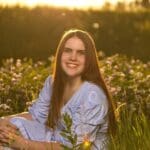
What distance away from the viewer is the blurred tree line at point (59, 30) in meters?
14.7

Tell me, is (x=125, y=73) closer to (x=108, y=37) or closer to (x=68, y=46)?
(x=68, y=46)

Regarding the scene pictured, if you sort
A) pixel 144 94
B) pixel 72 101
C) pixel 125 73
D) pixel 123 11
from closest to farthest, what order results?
pixel 72 101 < pixel 144 94 < pixel 125 73 < pixel 123 11

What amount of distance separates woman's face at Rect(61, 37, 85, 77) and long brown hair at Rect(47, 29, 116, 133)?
30mm

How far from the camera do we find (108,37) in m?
15.9

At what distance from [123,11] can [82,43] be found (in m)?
11.1

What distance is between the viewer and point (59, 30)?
15.3 meters

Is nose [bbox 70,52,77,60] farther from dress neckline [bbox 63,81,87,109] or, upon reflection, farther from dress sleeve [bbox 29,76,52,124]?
dress sleeve [bbox 29,76,52,124]

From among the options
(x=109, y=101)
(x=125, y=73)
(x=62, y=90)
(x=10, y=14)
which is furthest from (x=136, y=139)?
(x=10, y=14)

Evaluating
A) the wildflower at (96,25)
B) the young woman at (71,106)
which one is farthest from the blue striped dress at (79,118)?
the wildflower at (96,25)

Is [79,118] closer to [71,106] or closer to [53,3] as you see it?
[71,106]

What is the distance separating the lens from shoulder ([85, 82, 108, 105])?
18.6 ft

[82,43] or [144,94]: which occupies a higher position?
[82,43]

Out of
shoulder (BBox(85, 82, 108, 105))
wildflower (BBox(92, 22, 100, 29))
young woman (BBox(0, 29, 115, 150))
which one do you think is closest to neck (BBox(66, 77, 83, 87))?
young woman (BBox(0, 29, 115, 150))

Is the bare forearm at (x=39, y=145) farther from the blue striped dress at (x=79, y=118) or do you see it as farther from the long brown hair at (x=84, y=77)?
the long brown hair at (x=84, y=77)
